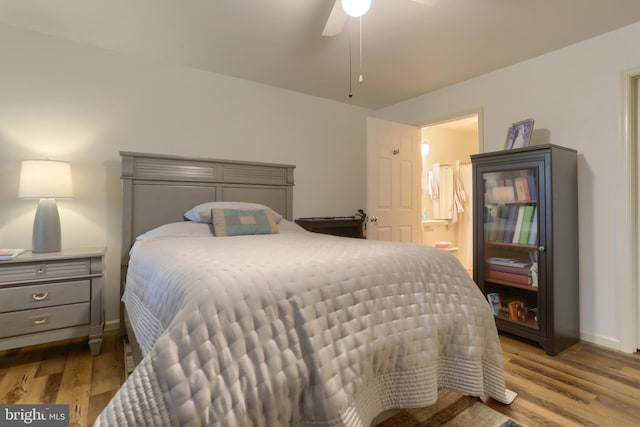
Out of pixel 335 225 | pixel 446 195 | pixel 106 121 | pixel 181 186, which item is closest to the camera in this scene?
pixel 106 121

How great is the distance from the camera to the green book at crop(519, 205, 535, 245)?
2.43 meters

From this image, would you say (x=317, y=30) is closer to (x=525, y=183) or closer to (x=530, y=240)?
(x=525, y=183)

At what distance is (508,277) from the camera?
2.55 m

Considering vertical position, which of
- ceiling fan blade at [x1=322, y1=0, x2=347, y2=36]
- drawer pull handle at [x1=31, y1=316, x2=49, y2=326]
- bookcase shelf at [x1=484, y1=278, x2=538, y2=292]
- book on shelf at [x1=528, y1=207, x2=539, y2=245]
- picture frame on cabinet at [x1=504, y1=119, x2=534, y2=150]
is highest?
ceiling fan blade at [x1=322, y1=0, x2=347, y2=36]

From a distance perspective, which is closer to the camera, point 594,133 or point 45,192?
point 45,192

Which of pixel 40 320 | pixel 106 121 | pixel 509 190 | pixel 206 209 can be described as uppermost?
pixel 106 121

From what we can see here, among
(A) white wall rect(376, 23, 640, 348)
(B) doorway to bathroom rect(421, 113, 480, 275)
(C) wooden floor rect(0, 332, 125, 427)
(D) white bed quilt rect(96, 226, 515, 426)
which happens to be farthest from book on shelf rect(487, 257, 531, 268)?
(C) wooden floor rect(0, 332, 125, 427)

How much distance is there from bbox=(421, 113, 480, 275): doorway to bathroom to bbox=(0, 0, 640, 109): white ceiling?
200cm

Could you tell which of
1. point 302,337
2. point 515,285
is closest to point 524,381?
point 515,285

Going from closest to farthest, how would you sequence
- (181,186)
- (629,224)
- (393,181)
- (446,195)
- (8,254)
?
1. (8,254)
2. (629,224)
3. (181,186)
4. (393,181)
5. (446,195)

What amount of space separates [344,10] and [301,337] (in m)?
1.62

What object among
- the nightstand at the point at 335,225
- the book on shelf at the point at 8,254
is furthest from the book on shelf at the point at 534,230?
the book on shelf at the point at 8,254

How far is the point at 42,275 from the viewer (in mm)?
2004

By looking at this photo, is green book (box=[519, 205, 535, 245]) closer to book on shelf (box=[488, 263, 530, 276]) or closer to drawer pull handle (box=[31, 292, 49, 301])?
book on shelf (box=[488, 263, 530, 276])
